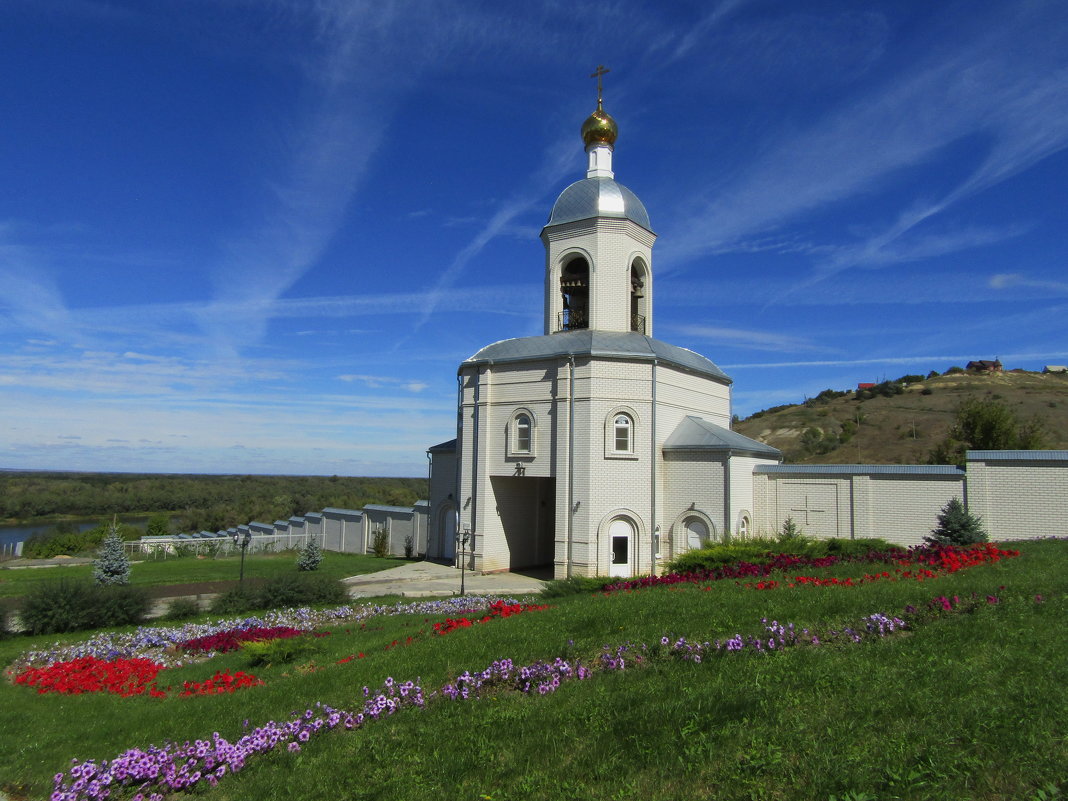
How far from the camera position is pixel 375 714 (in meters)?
6.57

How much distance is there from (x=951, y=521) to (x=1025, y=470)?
11.5 ft

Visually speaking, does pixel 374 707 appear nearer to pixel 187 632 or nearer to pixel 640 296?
pixel 187 632

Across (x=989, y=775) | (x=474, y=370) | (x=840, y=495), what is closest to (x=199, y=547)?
(x=474, y=370)

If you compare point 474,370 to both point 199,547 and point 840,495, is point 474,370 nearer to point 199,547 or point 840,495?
point 840,495

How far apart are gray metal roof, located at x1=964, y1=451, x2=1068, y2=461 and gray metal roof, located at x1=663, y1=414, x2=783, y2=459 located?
213 inches

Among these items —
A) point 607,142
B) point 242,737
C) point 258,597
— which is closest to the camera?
point 242,737

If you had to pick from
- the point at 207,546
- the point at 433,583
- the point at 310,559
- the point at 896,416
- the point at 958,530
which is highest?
the point at 896,416

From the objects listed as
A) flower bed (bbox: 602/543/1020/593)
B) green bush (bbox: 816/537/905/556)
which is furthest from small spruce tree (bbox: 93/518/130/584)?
green bush (bbox: 816/537/905/556)

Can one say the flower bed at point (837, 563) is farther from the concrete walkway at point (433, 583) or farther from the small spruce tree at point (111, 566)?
the small spruce tree at point (111, 566)

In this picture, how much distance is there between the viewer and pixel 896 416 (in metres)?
60.2

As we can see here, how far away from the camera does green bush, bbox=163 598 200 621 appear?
14586mm

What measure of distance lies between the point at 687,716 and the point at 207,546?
3036 cm

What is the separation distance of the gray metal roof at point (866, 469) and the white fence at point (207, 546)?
62.4ft

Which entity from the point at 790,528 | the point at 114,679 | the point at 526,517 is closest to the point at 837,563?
the point at 790,528
